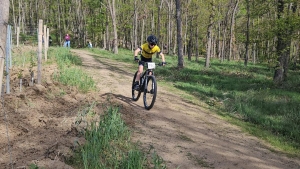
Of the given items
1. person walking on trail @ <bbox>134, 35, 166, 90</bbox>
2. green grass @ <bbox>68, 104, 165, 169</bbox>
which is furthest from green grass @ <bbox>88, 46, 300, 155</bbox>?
green grass @ <bbox>68, 104, 165, 169</bbox>

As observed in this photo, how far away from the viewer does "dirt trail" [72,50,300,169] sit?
4.76 metres

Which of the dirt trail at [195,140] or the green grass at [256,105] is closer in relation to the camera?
the dirt trail at [195,140]

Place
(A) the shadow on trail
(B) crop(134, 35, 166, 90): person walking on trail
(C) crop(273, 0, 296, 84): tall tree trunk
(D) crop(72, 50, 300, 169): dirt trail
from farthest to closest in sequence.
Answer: (C) crop(273, 0, 296, 84): tall tree trunk < (A) the shadow on trail < (B) crop(134, 35, 166, 90): person walking on trail < (D) crop(72, 50, 300, 169): dirt trail

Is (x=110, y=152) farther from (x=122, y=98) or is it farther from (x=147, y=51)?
(x=122, y=98)

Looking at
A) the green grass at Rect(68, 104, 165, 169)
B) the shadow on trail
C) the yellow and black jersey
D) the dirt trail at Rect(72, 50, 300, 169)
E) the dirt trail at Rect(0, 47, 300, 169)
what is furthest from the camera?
the shadow on trail

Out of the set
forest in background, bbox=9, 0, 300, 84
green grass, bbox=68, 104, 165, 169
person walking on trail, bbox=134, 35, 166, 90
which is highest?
forest in background, bbox=9, 0, 300, 84

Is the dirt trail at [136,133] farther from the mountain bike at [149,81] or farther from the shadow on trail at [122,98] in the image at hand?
the mountain bike at [149,81]

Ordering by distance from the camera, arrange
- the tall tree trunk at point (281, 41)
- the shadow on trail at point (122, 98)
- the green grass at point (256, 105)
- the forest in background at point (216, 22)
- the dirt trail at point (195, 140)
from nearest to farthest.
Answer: the dirt trail at point (195, 140) → the green grass at point (256, 105) → the shadow on trail at point (122, 98) → the tall tree trunk at point (281, 41) → the forest in background at point (216, 22)

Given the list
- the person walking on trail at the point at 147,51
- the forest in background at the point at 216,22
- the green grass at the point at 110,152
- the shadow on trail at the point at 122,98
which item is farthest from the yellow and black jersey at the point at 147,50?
the forest in background at the point at 216,22

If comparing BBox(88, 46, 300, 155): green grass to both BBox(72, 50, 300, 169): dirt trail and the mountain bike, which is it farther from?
the mountain bike

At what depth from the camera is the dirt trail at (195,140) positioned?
4.76 m

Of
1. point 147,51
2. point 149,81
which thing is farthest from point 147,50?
point 149,81

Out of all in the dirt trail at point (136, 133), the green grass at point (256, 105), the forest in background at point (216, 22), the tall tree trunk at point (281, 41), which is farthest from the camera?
the forest in background at point (216, 22)

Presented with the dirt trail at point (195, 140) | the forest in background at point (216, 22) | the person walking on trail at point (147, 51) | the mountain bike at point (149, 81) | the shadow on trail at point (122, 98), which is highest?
the forest in background at point (216, 22)
